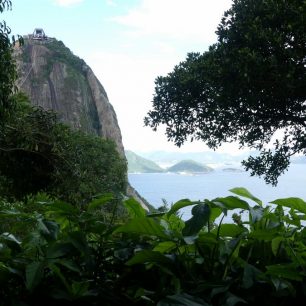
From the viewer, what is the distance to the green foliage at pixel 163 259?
0.87 m

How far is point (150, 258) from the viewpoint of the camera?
2.93 feet

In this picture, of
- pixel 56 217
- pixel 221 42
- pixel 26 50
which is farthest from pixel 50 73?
pixel 56 217

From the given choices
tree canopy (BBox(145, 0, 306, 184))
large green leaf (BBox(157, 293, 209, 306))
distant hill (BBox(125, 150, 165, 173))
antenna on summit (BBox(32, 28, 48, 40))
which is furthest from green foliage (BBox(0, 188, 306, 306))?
distant hill (BBox(125, 150, 165, 173))

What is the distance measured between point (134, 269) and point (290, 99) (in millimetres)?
8853

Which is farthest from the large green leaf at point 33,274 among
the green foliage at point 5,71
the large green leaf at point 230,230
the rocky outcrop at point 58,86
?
the rocky outcrop at point 58,86

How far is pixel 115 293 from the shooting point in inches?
36.2

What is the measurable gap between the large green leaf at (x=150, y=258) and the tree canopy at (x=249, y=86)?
7.93 meters

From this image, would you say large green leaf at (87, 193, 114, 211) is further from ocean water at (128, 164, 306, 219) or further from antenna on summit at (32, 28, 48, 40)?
antenna on summit at (32, 28, 48, 40)

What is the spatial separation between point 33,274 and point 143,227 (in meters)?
0.23

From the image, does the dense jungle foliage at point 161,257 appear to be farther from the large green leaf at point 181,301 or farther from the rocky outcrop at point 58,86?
the rocky outcrop at point 58,86

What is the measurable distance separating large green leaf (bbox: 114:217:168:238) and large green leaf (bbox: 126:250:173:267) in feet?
0.14

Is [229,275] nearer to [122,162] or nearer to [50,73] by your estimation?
[122,162]

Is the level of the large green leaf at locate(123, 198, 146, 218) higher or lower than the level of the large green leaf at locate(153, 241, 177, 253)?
higher

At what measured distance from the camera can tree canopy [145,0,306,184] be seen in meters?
8.59
